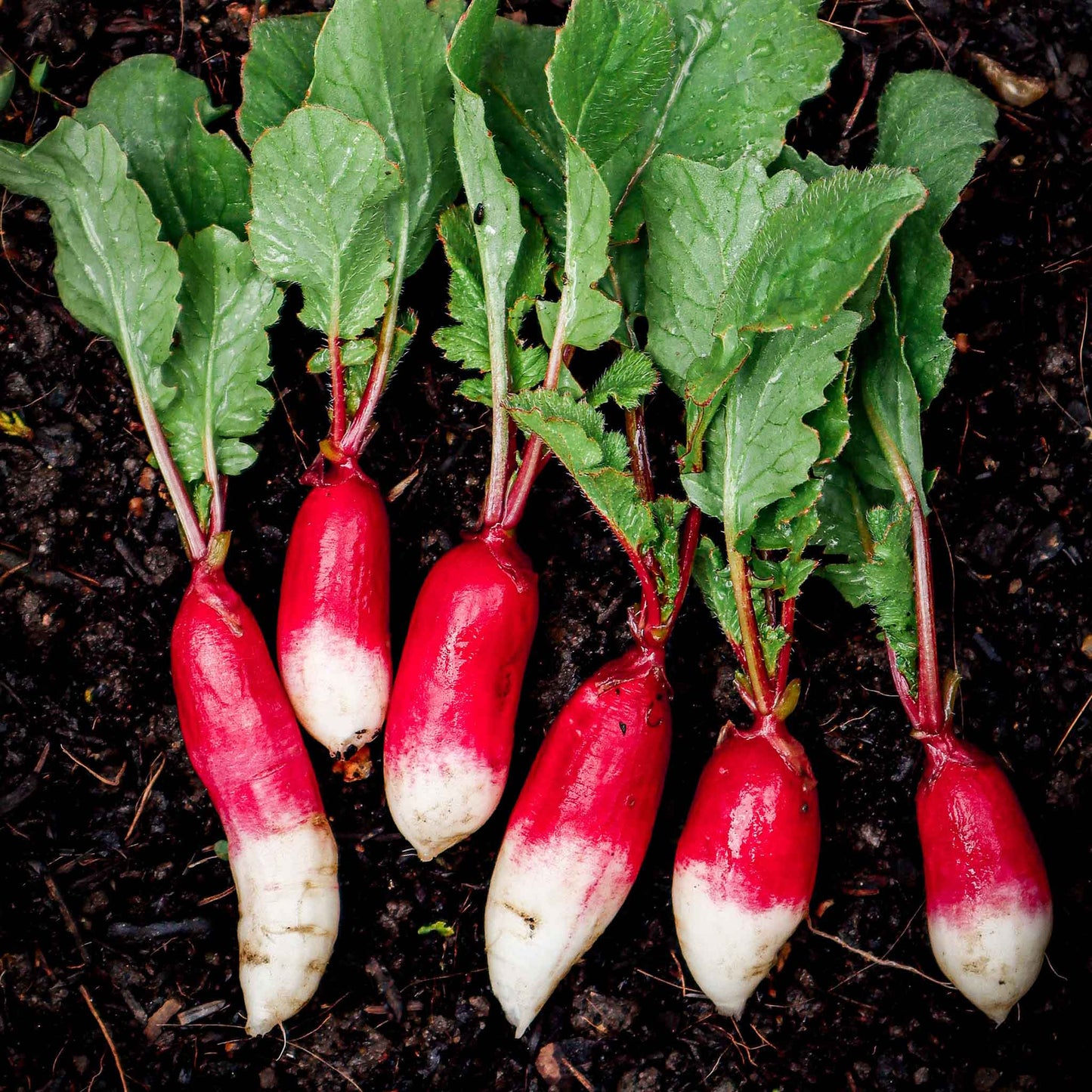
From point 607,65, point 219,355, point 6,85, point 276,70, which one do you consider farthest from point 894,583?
point 6,85

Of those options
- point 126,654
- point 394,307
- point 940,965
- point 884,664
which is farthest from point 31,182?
point 940,965

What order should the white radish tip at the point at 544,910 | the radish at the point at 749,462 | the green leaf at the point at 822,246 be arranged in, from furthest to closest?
the white radish tip at the point at 544,910 → the radish at the point at 749,462 → the green leaf at the point at 822,246

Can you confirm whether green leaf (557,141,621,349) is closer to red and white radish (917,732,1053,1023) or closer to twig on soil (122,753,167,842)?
red and white radish (917,732,1053,1023)

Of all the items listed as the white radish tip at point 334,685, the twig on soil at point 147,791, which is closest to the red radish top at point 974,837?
the white radish tip at point 334,685

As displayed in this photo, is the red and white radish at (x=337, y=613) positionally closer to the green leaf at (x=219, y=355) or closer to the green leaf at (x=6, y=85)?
the green leaf at (x=219, y=355)

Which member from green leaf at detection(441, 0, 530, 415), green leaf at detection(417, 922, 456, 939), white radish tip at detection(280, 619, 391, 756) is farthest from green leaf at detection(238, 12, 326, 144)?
green leaf at detection(417, 922, 456, 939)
